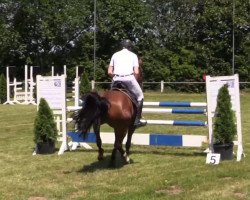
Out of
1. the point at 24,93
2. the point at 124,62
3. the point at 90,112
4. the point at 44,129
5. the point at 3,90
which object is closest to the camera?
the point at 90,112

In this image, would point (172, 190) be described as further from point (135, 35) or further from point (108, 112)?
point (135, 35)

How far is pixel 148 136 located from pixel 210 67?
2510cm

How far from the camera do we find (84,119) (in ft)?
25.6

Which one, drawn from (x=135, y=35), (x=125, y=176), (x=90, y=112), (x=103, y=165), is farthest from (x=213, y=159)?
(x=135, y=35)

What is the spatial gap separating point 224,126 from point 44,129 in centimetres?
326

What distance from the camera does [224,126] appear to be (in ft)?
27.8

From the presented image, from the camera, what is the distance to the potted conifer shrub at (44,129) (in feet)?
31.9

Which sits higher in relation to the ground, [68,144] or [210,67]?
[210,67]

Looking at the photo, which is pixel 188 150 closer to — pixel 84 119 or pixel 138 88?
pixel 138 88

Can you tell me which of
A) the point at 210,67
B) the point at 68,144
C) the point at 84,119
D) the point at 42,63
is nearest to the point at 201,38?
the point at 210,67

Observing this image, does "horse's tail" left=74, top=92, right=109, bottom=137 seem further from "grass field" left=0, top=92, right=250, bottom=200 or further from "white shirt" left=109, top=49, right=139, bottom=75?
"white shirt" left=109, top=49, right=139, bottom=75

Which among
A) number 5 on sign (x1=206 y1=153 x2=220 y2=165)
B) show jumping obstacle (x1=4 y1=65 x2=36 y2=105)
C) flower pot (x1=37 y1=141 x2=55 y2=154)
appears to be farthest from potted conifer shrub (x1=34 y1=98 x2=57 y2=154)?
show jumping obstacle (x1=4 y1=65 x2=36 y2=105)

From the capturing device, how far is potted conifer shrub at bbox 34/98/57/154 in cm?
971

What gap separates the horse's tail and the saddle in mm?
684
